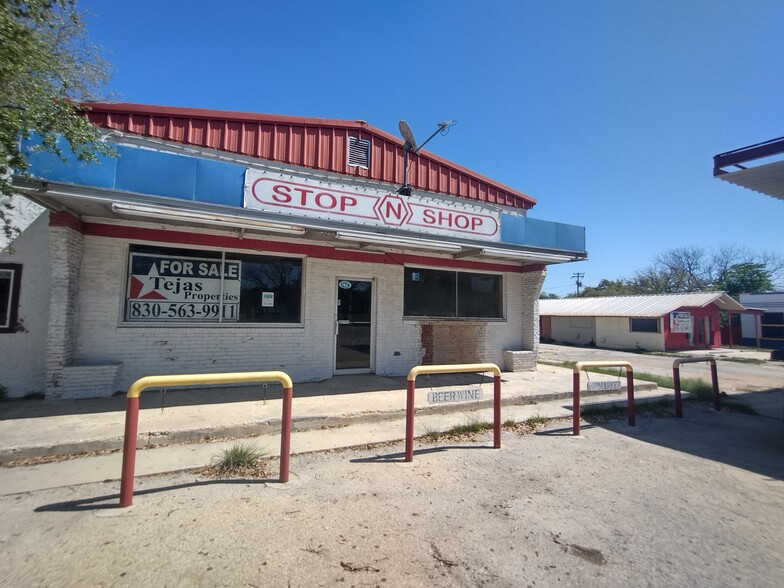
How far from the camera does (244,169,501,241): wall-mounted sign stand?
6691 millimetres

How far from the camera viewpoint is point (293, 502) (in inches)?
148

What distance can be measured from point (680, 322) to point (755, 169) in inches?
842

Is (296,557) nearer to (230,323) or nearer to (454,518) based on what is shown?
(454,518)

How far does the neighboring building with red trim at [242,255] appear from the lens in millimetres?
6391

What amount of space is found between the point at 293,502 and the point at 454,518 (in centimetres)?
153

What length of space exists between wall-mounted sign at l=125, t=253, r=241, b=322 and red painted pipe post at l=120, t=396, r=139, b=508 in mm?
4428

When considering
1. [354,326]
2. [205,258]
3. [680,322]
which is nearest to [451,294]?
[354,326]

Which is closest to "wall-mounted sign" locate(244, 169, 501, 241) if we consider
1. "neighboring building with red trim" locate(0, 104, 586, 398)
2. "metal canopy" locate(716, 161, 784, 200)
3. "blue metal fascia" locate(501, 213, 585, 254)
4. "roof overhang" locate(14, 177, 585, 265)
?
"neighboring building with red trim" locate(0, 104, 586, 398)

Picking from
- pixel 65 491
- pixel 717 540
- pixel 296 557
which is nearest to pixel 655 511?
pixel 717 540

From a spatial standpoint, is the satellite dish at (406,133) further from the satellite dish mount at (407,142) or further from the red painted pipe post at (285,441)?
the red painted pipe post at (285,441)

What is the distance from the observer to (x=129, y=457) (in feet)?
11.9

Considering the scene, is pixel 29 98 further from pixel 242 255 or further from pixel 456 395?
pixel 456 395

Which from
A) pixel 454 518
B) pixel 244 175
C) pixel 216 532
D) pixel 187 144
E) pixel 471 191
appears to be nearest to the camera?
pixel 216 532

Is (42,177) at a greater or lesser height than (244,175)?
lesser
